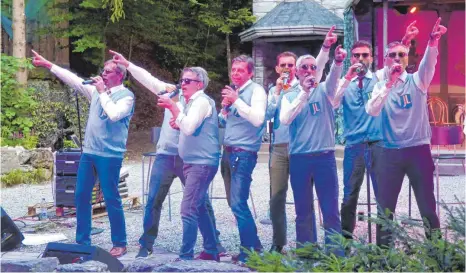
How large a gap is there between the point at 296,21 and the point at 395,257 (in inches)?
506

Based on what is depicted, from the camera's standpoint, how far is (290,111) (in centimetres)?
632

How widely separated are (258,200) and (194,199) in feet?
15.2

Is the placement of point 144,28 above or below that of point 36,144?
above

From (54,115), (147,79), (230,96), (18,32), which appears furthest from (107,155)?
(18,32)

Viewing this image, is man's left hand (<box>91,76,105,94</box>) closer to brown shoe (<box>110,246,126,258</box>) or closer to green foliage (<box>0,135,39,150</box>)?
brown shoe (<box>110,246,126,258</box>)

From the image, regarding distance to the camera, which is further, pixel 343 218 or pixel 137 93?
pixel 137 93

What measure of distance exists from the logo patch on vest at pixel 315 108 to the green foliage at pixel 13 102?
1000cm

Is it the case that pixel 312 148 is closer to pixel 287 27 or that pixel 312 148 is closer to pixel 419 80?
pixel 419 80

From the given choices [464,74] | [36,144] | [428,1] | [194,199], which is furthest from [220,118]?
[464,74]

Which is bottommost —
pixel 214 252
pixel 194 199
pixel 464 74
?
pixel 214 252

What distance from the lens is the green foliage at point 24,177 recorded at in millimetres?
12961

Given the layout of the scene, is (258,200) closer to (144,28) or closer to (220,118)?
(220,118)

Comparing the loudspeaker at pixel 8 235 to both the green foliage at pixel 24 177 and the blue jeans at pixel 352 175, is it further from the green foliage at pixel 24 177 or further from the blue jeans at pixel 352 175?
the green foliage at pixel 24 177

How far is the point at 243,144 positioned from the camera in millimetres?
6715
